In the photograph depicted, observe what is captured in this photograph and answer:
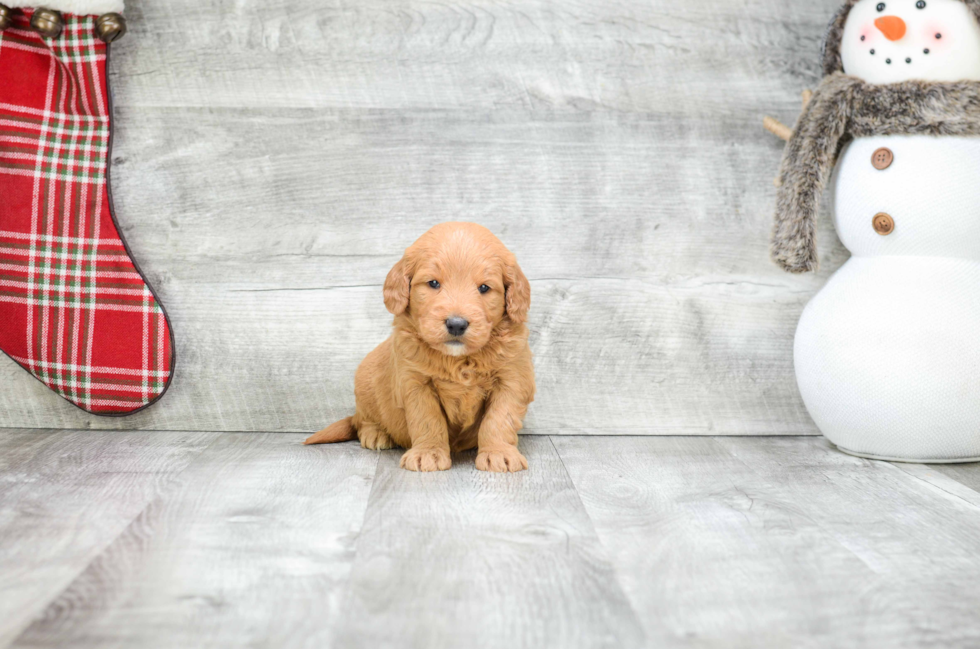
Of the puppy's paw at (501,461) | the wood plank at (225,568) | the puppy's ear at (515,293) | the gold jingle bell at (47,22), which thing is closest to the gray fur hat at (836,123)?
the puppy's ear at (515,293)

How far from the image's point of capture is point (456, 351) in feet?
5.30

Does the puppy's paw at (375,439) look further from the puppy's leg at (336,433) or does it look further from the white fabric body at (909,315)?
the white fabric body at (909,315)

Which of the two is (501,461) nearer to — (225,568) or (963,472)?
(225,568)

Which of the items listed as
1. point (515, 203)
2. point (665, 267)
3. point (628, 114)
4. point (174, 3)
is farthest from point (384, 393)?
point (174, 3)

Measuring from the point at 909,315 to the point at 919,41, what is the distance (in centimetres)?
60

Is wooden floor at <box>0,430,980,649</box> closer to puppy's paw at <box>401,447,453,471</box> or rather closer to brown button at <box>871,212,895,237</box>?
puppy's paw at <box>401,447,453,471</box>

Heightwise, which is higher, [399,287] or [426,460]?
[399,287]

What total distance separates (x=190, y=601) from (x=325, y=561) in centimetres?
20

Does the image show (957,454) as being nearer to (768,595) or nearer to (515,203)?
(768,595)

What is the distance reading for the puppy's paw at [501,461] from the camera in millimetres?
1687

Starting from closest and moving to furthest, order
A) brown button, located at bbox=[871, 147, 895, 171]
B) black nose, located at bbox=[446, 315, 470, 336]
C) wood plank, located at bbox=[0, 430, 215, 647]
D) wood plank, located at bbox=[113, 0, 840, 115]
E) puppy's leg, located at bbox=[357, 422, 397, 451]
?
wood plank, located at bbox=[0, 430, 215, 647] < black nose, located at bbox=[446, 315, 470, 336] < brown button, located at bbox=[871, 147, 895, 171] < puppy's leg, located at bbox=[357, 422, 397, 451] < wood plank, located at bbox=[113, 0, 840, 115]

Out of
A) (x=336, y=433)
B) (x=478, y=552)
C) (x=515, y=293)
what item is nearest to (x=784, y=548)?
(x=478, y=552)

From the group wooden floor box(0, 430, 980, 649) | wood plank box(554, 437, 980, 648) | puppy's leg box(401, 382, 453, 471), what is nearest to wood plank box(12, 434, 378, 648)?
wooden floor box(0, 430, 980, 649)

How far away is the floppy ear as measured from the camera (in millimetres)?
1674
